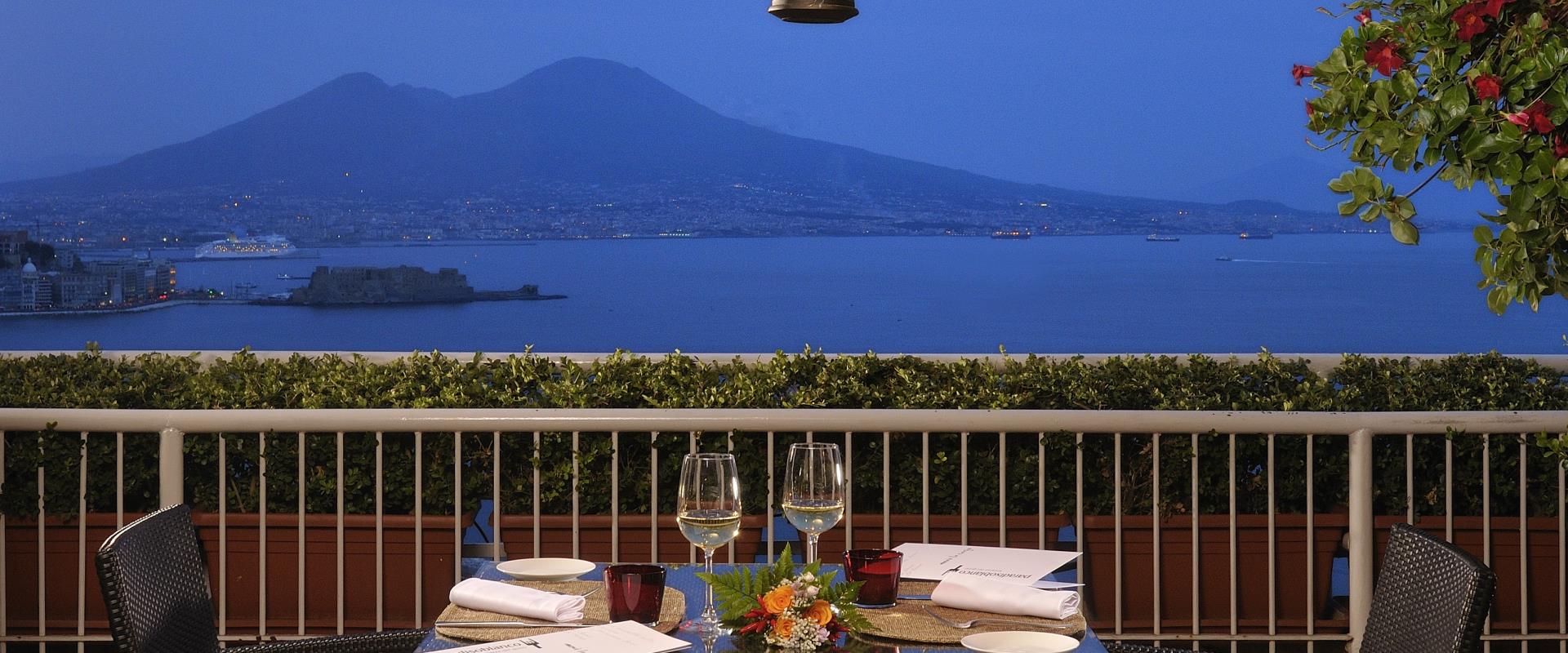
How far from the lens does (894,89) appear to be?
3984 cm

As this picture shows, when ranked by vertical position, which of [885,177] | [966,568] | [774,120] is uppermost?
[774,120]

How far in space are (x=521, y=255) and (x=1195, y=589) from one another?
15.4 metres

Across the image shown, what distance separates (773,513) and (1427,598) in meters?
2.23

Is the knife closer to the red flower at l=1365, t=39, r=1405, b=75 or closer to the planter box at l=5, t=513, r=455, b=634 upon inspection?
the red flower at l=1365, t=39, r=1405, b=75

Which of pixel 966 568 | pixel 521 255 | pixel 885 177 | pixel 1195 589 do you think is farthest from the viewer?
pixel 885 177

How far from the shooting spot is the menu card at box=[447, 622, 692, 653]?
209 centimetres

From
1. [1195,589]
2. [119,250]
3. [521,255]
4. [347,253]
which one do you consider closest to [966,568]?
[1195,589]

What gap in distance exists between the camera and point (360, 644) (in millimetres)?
2865

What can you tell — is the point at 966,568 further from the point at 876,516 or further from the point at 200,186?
the point at 200,186

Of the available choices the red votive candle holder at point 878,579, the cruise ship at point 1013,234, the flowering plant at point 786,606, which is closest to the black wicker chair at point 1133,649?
the red votive candle holder at point 878,579

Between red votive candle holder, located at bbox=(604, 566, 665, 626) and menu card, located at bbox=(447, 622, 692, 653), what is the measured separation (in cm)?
2

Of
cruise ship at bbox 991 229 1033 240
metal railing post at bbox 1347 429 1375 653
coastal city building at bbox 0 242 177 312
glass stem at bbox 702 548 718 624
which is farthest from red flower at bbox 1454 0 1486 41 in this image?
cruise ship at bbox 991 229 1033 240

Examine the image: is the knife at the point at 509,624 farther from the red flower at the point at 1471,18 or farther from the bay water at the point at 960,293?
the bay water at the point at 960,293

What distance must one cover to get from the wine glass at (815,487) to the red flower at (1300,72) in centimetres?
92
